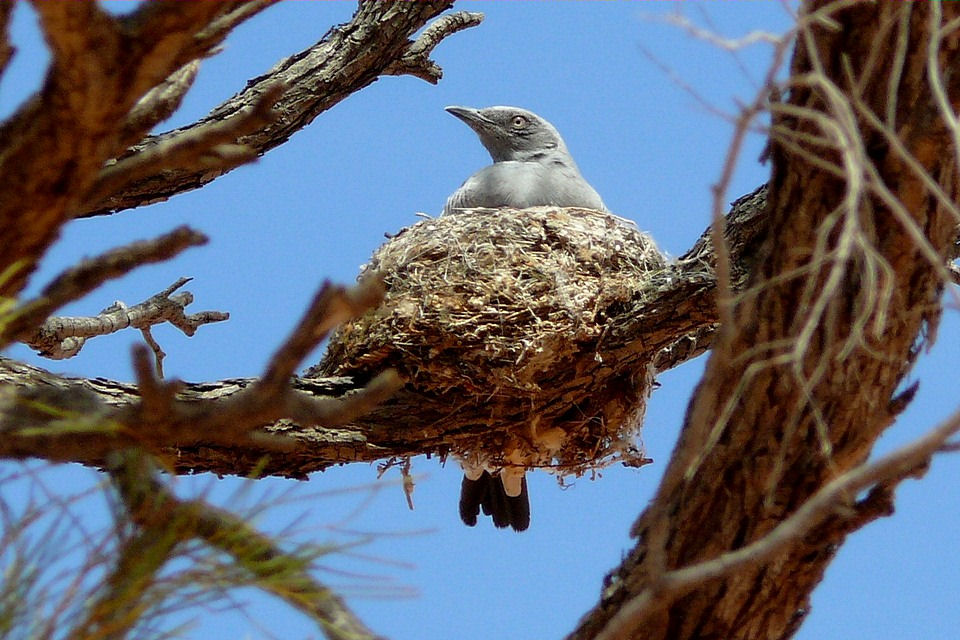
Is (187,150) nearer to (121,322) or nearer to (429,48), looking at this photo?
(121,322)

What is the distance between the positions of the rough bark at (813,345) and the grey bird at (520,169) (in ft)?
11.6

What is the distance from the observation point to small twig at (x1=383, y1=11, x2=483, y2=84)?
5.75 metres

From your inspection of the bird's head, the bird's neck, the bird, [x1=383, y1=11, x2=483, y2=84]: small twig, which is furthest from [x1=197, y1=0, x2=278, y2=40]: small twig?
the bird's head

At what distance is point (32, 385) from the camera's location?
3.80 m

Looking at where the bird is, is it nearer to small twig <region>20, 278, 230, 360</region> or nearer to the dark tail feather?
the dark tail feather

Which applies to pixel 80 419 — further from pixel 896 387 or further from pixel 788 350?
pixel 896 387

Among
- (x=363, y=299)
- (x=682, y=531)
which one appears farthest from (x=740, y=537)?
(x=363, y=299)

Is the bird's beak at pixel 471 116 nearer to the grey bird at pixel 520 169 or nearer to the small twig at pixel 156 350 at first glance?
the grey bird at pixel 520 169

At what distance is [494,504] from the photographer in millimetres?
5676

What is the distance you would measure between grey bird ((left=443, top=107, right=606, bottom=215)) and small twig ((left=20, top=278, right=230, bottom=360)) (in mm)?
1360

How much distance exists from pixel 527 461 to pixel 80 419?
11.4 ft

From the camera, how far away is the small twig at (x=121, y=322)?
16.9ft

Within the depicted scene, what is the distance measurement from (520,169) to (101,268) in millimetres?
4519

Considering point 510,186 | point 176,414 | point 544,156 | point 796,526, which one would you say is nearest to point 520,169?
point 510,186
